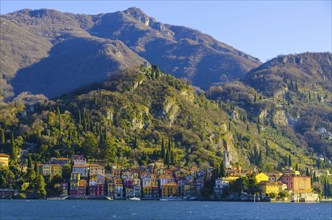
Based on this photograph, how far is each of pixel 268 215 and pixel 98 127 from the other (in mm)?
96867

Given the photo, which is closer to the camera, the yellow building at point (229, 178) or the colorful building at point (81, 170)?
the yellow building at point (229, 178)

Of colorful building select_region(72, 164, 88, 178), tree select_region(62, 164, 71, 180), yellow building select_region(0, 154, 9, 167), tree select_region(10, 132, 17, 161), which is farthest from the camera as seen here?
tree select_region(10, 132, 17, 161)

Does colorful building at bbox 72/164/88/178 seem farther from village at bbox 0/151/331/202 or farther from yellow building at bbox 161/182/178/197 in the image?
yellow building at bbox 161/182/178/197

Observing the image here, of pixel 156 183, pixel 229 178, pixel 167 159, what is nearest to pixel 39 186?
pixel 156 183

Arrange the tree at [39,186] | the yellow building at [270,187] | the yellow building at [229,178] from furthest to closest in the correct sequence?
the yellow building at [229,178] < the yellow building at [270,187] < the tree at [39,186]

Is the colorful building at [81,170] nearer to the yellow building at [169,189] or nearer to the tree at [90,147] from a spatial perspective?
the tree at [90,147]

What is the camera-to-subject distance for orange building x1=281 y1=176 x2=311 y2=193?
17850 cm

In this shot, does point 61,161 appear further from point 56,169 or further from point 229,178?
point 229,178

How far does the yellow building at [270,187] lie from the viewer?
6398 inches

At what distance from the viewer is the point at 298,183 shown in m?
180

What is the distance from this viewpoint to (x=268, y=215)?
10919cm

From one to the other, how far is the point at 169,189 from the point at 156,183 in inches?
134

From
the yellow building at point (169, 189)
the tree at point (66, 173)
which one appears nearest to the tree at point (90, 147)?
the tree at point (66, 173)

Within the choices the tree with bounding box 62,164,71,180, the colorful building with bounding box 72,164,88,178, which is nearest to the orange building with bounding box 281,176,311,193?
the colorful building with bounding box 72,164,88,178
